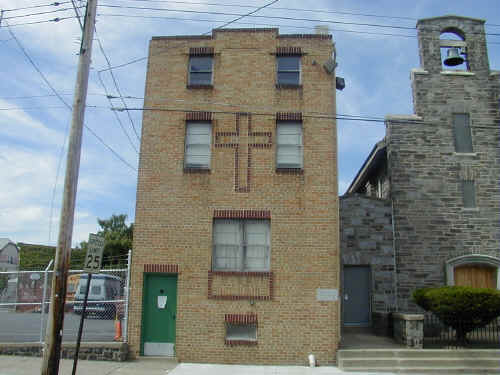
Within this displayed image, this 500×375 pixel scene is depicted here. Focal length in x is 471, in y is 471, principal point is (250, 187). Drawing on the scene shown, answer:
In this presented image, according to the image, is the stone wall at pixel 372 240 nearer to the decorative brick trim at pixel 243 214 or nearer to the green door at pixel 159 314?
the decorative brick trim at pixel 243 214

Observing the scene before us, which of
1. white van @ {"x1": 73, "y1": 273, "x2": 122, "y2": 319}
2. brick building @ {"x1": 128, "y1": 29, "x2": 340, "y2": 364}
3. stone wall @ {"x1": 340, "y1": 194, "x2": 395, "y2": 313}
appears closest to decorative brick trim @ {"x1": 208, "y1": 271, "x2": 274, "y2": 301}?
brick building @ {"x1": 128, "y1": 29, "x2": 340, "y2": 364}

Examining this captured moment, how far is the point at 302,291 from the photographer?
41.4 feet

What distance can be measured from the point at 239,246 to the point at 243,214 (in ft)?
2.93

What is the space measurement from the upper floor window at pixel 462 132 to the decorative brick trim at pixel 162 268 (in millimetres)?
10897

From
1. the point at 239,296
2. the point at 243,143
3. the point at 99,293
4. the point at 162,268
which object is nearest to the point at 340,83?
the point at 243,143

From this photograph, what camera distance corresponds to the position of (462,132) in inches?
673

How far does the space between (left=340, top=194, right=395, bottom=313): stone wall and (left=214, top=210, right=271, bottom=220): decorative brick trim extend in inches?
193

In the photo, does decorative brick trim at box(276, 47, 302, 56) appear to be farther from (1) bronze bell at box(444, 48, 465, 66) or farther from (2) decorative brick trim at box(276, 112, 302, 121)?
(1) bronze bell at box(444, 48, 465, 66)

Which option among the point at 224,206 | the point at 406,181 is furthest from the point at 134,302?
the point at 406,181

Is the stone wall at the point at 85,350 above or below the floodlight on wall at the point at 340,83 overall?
below

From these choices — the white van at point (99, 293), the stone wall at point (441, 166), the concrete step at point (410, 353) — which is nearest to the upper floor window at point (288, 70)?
the stone wall at point (441, 166)

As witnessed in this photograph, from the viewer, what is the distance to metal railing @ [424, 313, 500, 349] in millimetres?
13039

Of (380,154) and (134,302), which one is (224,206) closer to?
(134,302)

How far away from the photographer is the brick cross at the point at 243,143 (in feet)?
43.7
